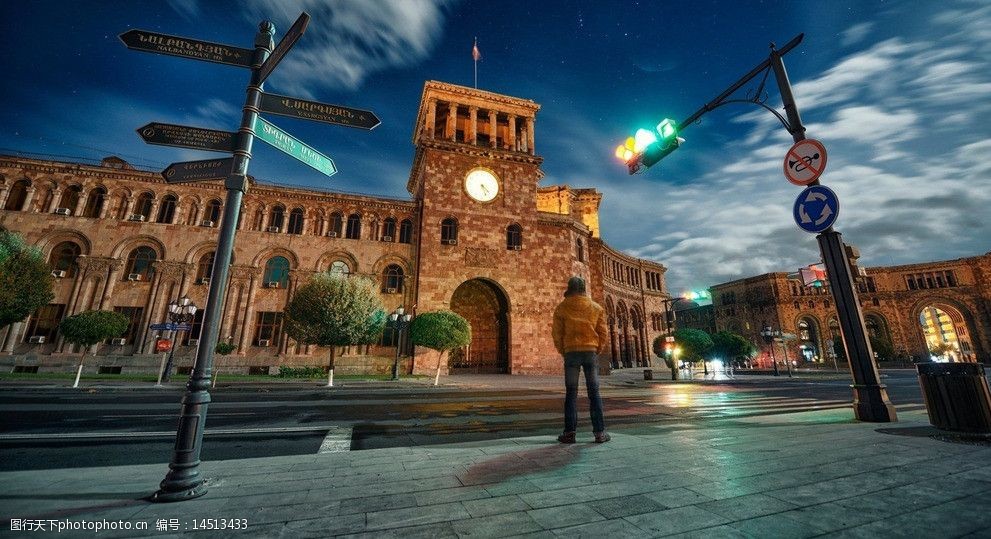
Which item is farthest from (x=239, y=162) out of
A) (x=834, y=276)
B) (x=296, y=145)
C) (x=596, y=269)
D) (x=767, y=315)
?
(x=767, y=315)

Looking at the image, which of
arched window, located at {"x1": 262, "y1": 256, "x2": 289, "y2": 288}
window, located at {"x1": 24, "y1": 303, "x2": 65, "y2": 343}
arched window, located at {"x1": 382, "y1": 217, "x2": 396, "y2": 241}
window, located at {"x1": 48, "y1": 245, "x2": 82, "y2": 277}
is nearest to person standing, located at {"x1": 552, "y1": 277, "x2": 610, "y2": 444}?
arched window, located at {"x1": 382, "y1": 217, "x2": 396, "y2": 241}

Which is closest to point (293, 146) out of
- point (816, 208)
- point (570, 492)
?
point (570, 492)

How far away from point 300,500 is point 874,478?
3.98 meters

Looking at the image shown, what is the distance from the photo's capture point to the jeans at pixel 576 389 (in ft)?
13.4

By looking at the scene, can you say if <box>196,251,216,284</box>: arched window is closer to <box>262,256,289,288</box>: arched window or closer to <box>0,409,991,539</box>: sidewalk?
<box>262,256,289,288</box>: arched window

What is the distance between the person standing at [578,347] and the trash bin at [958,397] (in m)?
3.62

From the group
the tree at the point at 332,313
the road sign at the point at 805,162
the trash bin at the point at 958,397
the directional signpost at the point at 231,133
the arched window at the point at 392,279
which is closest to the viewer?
the directional signpost at the point at 231,133

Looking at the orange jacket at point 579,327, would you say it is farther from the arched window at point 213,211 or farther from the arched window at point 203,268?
the arched window at point 213,211

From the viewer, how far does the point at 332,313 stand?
58.0ft

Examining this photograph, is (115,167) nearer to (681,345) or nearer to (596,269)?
(596,269)

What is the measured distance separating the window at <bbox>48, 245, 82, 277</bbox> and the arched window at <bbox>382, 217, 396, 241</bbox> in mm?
16731

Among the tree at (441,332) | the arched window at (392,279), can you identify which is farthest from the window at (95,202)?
the tree at (441,332)

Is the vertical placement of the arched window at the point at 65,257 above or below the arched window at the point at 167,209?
below

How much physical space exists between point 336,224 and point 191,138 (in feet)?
71.2
